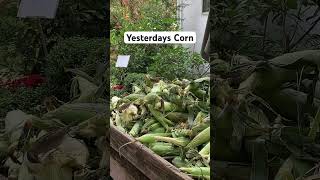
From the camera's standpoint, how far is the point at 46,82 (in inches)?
83.8

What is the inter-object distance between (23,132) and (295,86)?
48.6 inches

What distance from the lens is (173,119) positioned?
10.2ft

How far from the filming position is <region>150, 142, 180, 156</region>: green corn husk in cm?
291

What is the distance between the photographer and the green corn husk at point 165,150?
2906mm

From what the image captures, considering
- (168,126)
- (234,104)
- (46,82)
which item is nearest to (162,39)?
(168,126)

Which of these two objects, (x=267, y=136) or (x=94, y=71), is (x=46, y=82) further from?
(x=267, y=136)

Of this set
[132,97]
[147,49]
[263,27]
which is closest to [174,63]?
[147,49]

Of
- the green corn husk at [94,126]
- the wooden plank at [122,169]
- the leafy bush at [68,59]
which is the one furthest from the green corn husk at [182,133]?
the leafy bush at [68,59]

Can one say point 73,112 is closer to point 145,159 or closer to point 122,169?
Answer: point 145,159

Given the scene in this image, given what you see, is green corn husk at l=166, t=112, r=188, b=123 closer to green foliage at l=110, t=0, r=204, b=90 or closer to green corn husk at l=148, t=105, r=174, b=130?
green corn husk at l=148, t=105, r=174, b=130

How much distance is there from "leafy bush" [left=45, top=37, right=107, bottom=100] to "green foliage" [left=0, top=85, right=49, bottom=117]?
6 centimetres

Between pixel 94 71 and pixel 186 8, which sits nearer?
pixel 94 71

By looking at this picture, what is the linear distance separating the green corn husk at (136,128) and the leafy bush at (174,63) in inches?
17.7

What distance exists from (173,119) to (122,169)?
0.52 m
